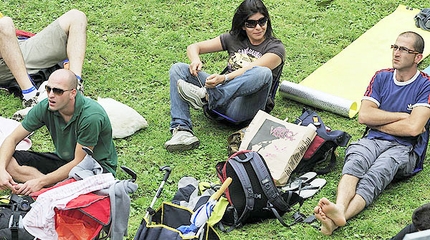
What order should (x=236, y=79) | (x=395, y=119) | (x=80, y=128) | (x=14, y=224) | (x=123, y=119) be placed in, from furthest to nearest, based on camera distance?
(x=123, y=119)
(x=236, y=79)
(x=395, y=119)
(x=80, y=128)
(x=14, y=224)

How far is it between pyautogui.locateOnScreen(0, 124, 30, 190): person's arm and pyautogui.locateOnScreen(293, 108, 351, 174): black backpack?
2.36m

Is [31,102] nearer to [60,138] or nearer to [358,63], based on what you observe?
[60,138]

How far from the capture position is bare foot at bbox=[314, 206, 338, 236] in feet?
19.4

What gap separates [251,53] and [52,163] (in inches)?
85.8

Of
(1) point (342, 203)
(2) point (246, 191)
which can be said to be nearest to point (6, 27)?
(2) point (246, 191)

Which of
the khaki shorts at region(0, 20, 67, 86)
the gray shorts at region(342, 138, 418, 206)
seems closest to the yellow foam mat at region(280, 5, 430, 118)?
the gray shorts at region(342, 138, 418, 206)

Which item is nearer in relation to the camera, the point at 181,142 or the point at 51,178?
the point at 51,178

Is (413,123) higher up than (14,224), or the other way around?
(14,224)

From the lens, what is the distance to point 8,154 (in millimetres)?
6500

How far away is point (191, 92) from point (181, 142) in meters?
0.47

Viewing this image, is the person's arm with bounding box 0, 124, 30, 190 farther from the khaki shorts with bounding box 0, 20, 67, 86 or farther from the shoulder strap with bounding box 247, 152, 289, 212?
the shoulder strap with bounding box 247, 152, 289, 212

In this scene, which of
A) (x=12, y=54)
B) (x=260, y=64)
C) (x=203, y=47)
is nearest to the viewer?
(x=260, y=64)

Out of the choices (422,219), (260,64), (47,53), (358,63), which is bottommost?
(358,63)

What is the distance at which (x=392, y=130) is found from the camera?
664cm
